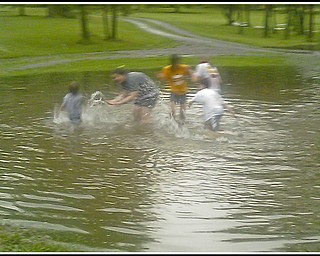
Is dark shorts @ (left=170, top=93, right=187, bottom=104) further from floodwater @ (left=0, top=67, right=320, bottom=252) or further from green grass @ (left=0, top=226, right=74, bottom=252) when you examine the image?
green grass @ (left=0, top=226, right=74, bottom=252)

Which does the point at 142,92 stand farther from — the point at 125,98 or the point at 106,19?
the point at 106,19

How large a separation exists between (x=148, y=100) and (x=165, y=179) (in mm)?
5287

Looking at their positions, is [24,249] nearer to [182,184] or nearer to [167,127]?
[182,184]

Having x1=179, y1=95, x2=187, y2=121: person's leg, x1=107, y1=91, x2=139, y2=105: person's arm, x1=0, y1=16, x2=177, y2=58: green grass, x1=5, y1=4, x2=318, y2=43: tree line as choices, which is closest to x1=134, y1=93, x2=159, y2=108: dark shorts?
x1=107, y1=91, x2=139, y2=105: person's arm

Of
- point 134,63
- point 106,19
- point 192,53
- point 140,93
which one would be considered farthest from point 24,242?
point 106,19

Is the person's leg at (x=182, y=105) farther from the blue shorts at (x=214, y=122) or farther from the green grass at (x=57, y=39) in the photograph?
the green grass at (x=57, y=39)

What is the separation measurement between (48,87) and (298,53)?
1908 cm

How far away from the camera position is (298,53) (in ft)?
126

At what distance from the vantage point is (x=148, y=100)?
16.1 metres

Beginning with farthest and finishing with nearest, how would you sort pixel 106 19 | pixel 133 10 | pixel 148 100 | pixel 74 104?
pixel 133 10 < pixel 106 19 < pixel 148 100 < pixel 74 104

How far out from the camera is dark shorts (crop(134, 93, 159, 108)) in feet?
52.7

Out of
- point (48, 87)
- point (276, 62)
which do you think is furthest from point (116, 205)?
point (276, 62)

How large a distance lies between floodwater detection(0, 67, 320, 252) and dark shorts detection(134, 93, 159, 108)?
0.43 metres

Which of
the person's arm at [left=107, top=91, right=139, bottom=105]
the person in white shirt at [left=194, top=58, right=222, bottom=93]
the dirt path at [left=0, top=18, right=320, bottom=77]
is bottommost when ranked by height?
the dirt path at [left=0, top=18, right=320, bottom=77]
